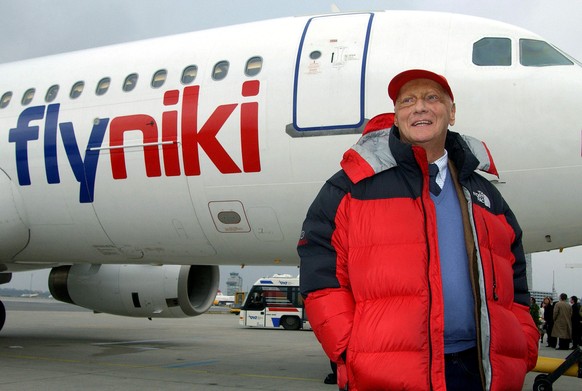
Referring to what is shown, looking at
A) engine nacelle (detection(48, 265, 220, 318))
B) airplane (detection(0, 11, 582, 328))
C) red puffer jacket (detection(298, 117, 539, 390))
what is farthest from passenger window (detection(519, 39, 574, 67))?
engine nacelle (detection(48, 265, 220, 318))

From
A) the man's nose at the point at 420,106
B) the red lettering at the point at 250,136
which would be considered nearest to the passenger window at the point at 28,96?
the red lettering at the point at 250,136

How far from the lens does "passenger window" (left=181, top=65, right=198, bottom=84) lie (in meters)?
7.10

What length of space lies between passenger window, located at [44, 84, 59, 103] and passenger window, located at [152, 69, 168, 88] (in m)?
1.53

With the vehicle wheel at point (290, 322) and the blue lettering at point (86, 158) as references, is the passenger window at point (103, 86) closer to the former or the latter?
the blue lettering at point (86, 158)

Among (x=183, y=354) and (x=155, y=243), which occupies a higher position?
(x=155, y=243)

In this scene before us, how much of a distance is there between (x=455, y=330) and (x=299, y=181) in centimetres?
428

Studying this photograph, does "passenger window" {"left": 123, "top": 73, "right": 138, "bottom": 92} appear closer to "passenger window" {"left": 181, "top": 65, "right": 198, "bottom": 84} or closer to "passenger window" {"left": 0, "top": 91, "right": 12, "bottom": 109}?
"passenger window" {"left": 181, "top": 65, "right": 198, "bottom": 84}

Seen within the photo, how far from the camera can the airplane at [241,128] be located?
19.0 ft

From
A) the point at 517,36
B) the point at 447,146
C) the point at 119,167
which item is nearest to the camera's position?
the point at 447,146

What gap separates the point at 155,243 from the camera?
7.54m

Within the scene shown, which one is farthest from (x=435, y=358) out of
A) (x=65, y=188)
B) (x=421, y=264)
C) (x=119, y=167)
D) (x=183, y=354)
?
(x=183, y=354)

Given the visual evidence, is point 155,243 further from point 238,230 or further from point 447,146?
point 447,146

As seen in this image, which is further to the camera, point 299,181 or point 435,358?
point 299,181

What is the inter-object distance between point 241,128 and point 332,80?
1.04 meters
